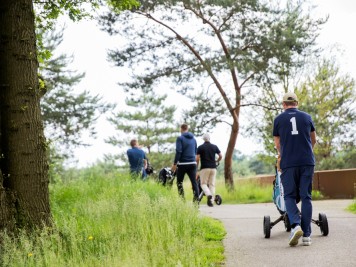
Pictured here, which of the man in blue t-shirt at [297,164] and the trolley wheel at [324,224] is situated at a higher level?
the man in blue t-shirt at [297,164]

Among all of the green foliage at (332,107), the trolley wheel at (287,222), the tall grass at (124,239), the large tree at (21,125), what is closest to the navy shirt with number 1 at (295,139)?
the trolley wheel at (287,222)

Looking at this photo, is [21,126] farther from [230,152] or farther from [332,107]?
[332,107]

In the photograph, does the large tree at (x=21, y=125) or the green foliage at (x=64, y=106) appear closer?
the large tree at (x=21, y=125)

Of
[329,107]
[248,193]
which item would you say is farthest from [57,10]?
[329,107]

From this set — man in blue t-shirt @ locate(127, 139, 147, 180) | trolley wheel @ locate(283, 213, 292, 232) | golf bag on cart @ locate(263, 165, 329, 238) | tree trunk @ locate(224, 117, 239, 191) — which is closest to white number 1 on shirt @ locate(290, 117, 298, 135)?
golf bag on cart @ locate(263, 165, 329, 238)

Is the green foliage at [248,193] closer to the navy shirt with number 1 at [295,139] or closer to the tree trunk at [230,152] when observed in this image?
the tree trunk at [230,152]

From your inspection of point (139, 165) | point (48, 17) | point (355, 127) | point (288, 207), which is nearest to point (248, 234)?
point (288, 207)

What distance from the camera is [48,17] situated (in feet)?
36.1

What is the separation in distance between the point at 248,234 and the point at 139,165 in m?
7.94

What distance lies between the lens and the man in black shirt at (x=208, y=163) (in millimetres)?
16422

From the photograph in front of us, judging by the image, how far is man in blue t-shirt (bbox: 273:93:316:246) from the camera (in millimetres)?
7762

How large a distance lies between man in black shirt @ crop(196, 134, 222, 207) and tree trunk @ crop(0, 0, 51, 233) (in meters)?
8.71

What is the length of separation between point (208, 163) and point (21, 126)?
9.37 metres

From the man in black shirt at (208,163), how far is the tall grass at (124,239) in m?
6.37
